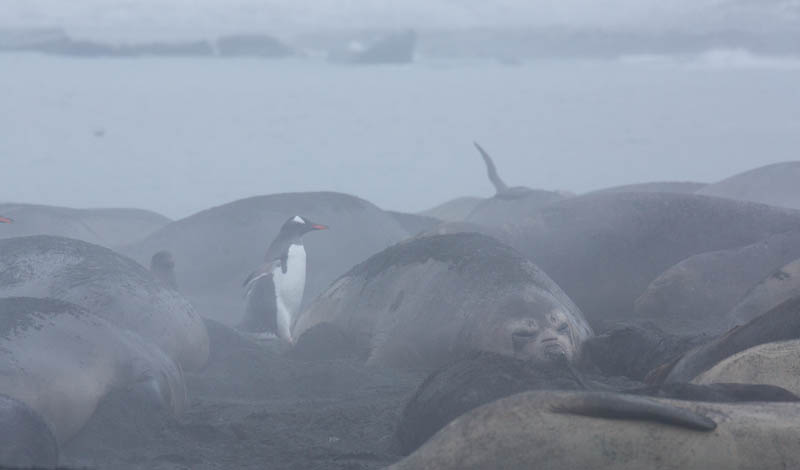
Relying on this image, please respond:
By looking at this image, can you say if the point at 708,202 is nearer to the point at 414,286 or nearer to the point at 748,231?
the point at 748,231

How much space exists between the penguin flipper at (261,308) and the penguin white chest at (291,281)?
7 cm

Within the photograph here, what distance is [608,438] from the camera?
2766 millimetres

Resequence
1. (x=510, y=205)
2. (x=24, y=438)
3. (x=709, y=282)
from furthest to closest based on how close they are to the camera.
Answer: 1. (x=510, y=205)
2. (x=709, y=282)
3. (x=24, y=438)

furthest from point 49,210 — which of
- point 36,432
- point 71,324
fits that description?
point 36,432

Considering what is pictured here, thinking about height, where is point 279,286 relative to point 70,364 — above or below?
below

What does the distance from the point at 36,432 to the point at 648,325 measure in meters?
3.72

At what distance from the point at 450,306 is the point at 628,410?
374cm

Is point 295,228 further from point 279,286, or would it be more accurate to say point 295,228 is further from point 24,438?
point 24,438

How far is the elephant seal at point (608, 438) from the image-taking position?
2.73 metres

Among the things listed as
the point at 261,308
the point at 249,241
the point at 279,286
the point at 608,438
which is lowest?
the point at 261,308

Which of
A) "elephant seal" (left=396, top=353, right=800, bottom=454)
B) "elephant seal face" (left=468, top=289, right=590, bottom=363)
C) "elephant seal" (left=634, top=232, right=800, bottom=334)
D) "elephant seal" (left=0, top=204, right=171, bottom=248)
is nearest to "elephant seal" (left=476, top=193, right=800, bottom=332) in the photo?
"elephant seal" (left=634, top=232, right=800, bottom=334)

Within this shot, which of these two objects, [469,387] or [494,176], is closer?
[469,387]

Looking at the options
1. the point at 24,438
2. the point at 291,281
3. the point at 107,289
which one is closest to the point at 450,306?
the point at 107,289

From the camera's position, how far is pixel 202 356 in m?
6.93
